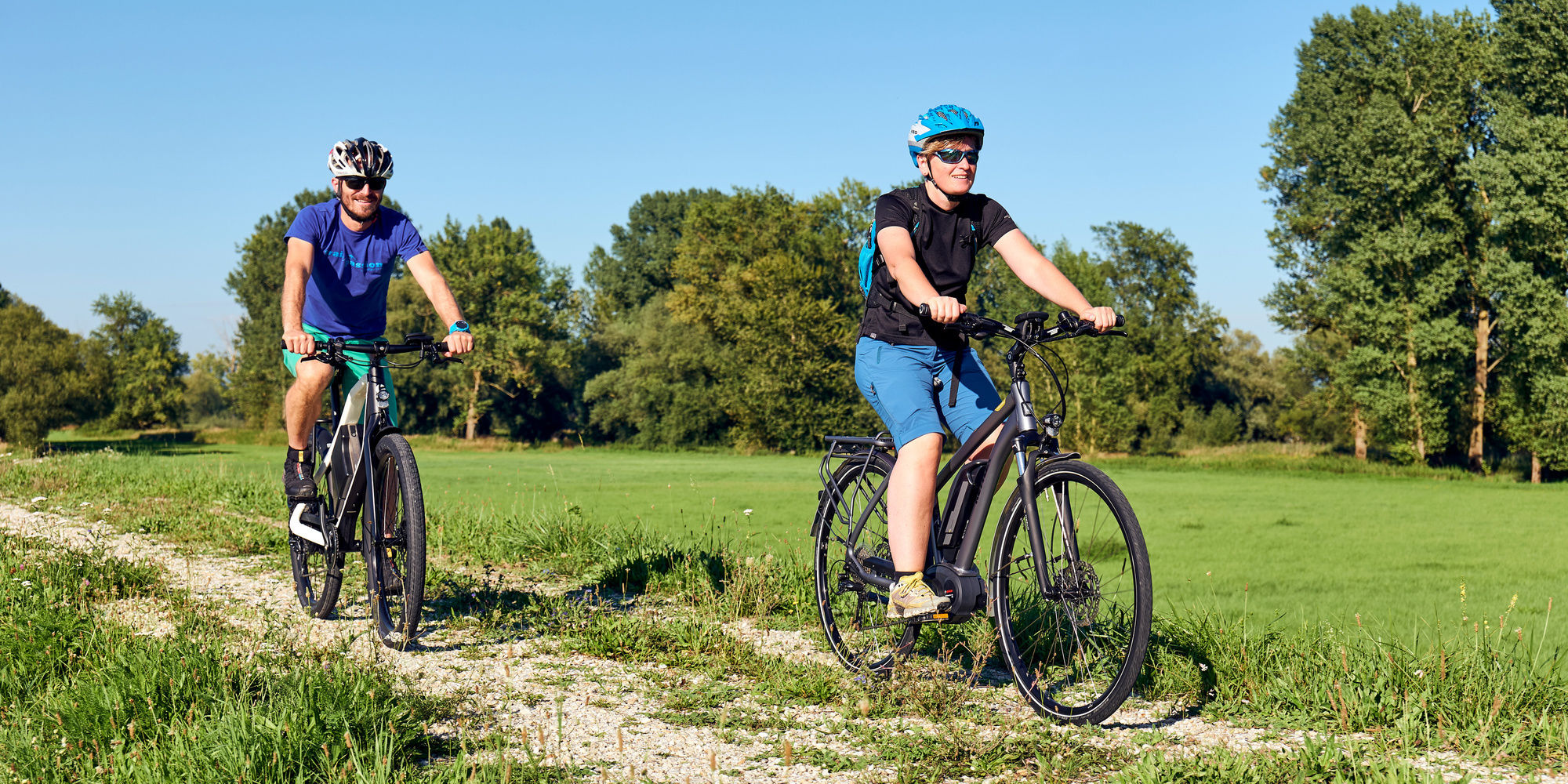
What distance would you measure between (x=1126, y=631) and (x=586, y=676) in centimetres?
199

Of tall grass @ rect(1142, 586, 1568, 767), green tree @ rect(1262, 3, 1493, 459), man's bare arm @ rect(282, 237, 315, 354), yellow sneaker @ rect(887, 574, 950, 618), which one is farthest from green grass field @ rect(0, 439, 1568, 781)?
green tree @ rect(1262, 3, 1493, 459)

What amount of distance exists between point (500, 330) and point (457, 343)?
58.9 m

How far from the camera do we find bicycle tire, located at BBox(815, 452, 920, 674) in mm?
4426

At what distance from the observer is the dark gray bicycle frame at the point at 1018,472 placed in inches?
145

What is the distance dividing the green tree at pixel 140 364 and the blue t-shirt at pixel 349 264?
61.8 m

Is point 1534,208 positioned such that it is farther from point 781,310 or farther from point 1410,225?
point 781,310

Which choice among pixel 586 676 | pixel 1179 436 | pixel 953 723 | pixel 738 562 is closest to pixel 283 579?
pixel 738 562

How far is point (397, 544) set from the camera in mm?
4703

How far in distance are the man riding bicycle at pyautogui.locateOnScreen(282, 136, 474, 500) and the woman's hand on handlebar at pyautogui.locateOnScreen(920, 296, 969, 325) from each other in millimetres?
2153

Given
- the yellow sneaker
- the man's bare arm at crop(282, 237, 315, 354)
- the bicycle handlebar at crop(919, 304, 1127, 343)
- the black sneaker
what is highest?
the man's bare arm at crop(282, 237, 315, 354)

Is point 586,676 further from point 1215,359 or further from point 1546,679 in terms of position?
point 1215,359

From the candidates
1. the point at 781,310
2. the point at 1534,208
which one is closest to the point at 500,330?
the point at 781,310

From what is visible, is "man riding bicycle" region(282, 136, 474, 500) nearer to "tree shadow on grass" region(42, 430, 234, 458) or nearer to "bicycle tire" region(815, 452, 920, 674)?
"bicycle tire" region(815, 452, 920, 674)

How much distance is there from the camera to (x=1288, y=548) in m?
17.1
